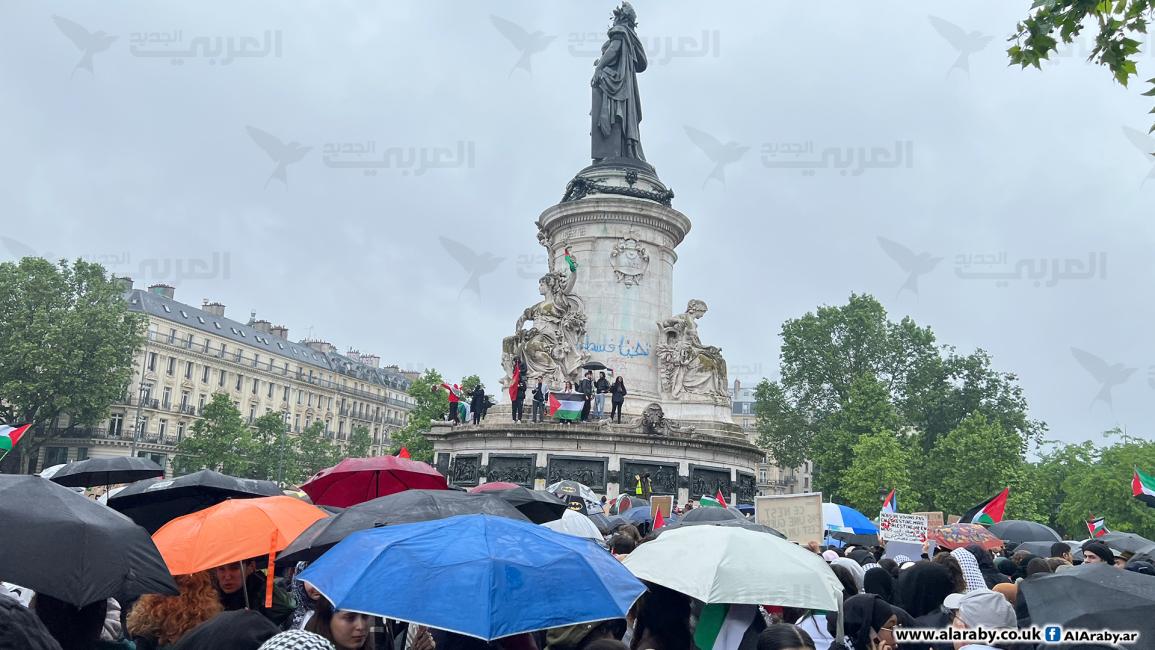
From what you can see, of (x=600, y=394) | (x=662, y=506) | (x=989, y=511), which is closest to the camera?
(x=989, y=511)

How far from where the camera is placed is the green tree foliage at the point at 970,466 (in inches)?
2122

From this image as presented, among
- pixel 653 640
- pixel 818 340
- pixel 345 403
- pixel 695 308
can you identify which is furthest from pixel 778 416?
pixel 653 640

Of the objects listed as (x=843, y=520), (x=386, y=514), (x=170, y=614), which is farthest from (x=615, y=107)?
(x=170, y=614)

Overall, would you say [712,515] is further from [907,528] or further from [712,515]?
[907,528]

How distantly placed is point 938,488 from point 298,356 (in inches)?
2522

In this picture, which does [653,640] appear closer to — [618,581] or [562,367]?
[618,581]

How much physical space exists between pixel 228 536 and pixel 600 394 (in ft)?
82.5

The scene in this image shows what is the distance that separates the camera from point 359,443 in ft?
283

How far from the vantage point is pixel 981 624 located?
18.4 feet

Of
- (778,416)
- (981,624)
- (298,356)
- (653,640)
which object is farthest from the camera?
(298,356)

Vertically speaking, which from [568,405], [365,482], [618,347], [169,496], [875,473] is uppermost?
[618,347]

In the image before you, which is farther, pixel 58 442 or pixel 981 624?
pixel 58 442

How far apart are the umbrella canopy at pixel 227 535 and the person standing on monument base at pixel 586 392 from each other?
2275cm

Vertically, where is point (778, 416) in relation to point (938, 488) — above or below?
above
